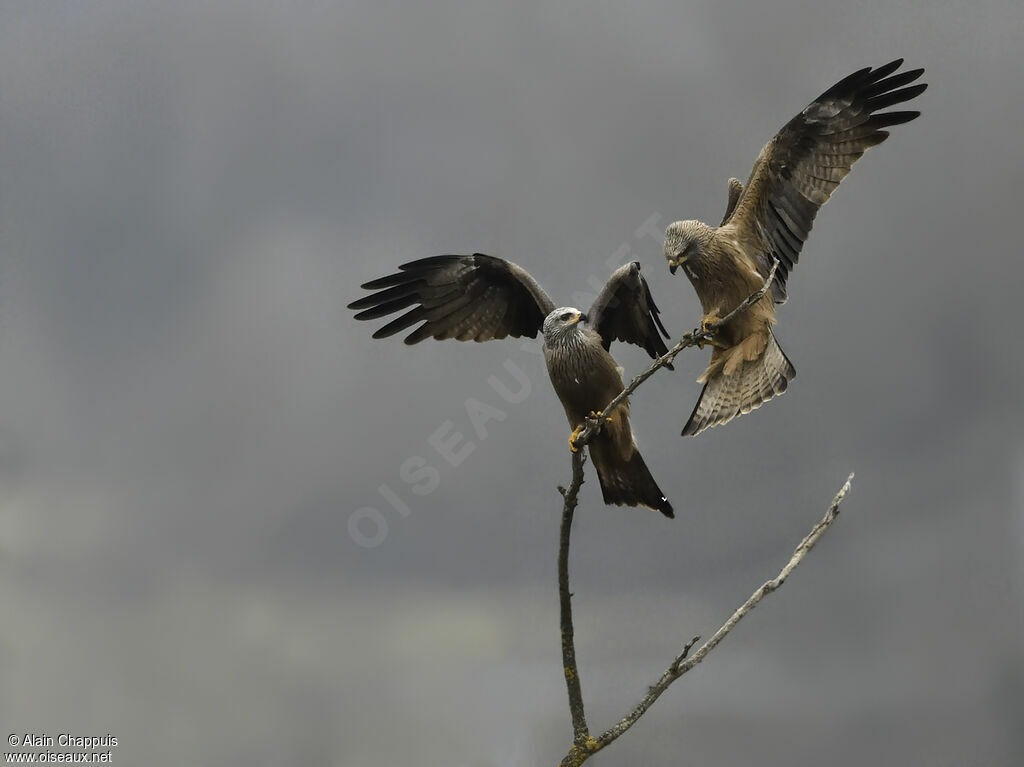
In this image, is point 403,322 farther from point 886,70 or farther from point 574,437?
point 886,70

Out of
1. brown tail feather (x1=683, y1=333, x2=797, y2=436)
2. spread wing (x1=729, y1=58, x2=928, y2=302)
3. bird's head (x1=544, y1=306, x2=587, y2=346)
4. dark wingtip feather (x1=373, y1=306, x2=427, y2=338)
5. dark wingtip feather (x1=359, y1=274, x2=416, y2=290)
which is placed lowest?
brown tail feather (x1=683, y1=333, x2=797, y2=436)

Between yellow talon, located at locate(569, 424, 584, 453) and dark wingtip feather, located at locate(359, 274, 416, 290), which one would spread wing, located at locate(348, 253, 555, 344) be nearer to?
dark wingtip feather, located at locate(359, 274, 416, 290)

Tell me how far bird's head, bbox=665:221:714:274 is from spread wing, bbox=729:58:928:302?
45cm

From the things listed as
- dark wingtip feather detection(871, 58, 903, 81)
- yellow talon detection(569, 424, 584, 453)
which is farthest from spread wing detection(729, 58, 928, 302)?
yellow talon detection(569, 424, 584, 453)

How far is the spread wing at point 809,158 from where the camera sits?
6.46m

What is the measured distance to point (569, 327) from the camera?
577 cm

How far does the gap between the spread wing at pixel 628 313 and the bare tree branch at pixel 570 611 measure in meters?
0.95

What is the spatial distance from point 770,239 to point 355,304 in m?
3.15

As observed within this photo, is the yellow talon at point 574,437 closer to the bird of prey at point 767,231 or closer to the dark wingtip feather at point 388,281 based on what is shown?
the bird of prey at point 767,231

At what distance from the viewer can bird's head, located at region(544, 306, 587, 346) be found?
18.9ft

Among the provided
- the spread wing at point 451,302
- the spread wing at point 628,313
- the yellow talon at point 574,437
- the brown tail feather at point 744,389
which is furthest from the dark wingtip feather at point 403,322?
the brown tail feather at point 744,389

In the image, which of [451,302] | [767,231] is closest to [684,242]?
[767,231]

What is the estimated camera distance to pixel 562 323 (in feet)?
19.0

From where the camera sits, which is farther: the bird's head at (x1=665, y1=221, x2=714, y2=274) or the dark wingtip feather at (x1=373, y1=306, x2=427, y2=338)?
the dark wingtip feather at (x1=373, y1=306, x2=427, y2=338)
